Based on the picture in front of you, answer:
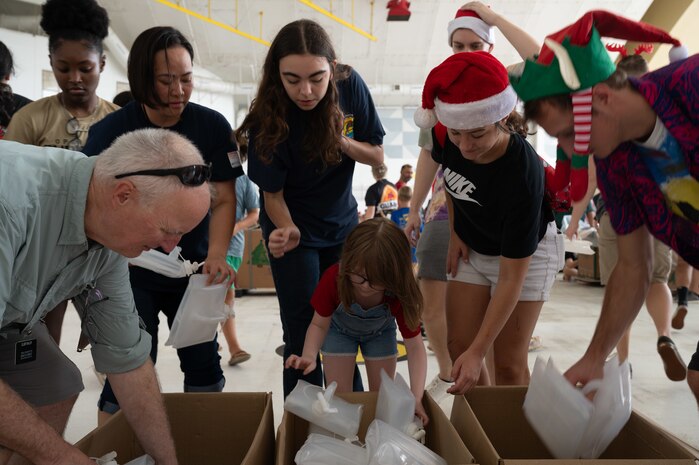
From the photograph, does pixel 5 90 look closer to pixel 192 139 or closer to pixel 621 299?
pixel 192 139

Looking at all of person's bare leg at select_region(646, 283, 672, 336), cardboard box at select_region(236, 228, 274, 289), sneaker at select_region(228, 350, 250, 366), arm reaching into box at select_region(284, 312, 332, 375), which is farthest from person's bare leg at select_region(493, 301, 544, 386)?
cardboard box at select_region(236, 228, 274, 289)

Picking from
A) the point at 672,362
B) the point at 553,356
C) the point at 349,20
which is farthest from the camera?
the point at 349,20

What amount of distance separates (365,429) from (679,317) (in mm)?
2972

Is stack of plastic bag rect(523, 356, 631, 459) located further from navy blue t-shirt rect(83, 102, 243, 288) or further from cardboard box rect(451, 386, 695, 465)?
navy blue t-shirt rect(83, 102, 243, 288)

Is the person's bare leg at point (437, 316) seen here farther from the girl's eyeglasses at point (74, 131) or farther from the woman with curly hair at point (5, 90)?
the woman with curly hair at point (5, 90)

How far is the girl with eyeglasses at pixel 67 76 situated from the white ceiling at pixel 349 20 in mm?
5851

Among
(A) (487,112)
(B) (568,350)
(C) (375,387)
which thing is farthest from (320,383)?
(B) (568,350)

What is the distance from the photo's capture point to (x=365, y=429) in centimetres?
146

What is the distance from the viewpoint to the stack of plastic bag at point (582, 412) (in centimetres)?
117

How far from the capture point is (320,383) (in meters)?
1.84

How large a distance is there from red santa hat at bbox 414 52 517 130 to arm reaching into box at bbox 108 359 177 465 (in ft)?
3.13

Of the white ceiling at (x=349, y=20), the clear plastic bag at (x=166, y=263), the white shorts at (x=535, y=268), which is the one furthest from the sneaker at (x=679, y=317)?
the white ceiling at (x=349, y=20)

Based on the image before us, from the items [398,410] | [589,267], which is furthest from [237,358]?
[589,267]

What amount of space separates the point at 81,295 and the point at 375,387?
3.02 ft
